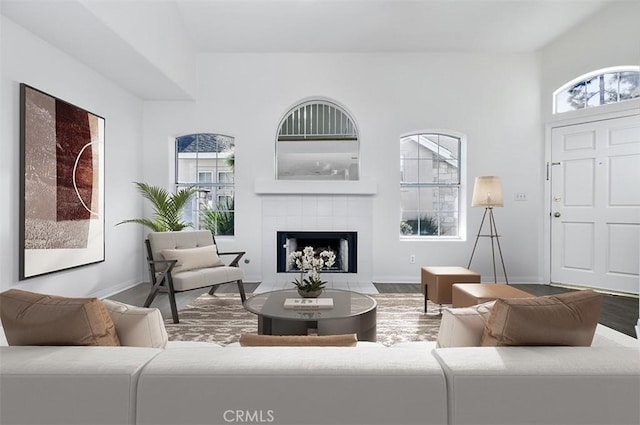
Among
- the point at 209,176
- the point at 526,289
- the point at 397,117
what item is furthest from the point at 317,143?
the point at 526,289

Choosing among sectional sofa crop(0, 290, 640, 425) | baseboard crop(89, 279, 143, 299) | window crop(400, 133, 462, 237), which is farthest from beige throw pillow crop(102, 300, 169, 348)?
window crop(400, 133, 462, 237)

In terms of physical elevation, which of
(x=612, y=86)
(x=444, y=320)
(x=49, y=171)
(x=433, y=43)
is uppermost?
(x=433, y=43)

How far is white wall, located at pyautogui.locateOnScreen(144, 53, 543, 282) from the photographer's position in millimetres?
5469

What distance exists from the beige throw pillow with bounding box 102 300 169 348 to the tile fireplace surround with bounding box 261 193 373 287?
3988 millimetres

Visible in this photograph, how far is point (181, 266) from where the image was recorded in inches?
155

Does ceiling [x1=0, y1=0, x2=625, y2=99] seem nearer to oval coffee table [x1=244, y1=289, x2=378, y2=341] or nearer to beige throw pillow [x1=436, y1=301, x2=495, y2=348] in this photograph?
oval coffee table [x1=244, y1=289, x2=378, y2=341]

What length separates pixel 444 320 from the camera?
1.53 meters

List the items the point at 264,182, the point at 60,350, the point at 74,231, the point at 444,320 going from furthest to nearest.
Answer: the point at 264,182 < the point at 74,231 < the point at 444,320 < the point at 60,350

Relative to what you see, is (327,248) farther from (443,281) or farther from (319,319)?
(319,319)
